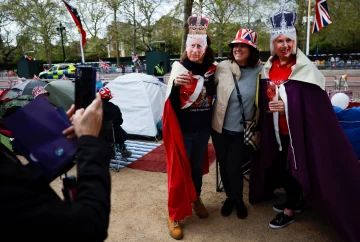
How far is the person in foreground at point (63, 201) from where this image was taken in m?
0.85

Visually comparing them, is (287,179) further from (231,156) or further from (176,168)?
(176,168)

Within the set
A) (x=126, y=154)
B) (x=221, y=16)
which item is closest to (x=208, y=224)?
(x=126, y=154)

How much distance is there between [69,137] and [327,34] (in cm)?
3067

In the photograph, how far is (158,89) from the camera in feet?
22.3

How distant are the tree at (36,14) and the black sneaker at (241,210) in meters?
31.9

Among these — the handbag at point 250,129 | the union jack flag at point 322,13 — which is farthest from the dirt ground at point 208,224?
the union jack flag at point 322,13

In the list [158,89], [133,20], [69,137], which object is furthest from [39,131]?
[133,20]

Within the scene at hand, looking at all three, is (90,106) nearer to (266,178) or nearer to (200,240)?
(200,240)

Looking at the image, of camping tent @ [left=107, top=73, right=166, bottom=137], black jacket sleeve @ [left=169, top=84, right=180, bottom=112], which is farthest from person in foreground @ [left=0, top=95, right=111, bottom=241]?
camping tent @ [left=107, top=73, right=166, bottom=137]

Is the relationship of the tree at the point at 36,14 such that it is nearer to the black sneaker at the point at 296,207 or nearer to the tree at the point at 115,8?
the tree at the point at 115,8

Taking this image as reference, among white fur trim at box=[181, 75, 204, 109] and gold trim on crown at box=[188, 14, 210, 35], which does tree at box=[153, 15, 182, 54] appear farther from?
white fur trim at box=[181, 75, 204, 109]

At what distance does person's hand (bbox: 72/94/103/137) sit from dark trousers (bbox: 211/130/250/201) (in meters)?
2.08

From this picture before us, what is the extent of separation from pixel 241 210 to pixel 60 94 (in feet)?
16.1

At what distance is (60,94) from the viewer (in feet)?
21.5
